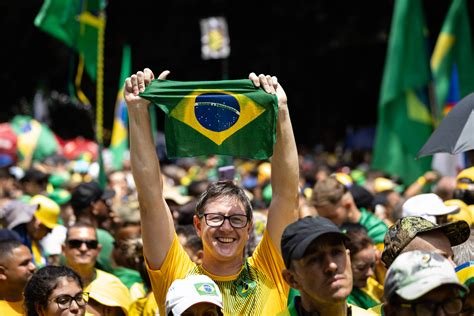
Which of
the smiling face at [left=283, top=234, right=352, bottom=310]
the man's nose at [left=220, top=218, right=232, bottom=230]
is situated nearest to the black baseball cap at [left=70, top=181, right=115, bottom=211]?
the man's nose at [left=220, top=218, right=232, bottom=230]

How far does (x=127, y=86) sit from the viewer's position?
5.30 m

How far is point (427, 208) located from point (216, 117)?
1942 millimetres

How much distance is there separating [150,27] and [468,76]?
16705 mm

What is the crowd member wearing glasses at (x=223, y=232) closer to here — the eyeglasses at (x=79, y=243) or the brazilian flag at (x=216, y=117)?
the brazilian flag at (x=216, y=117)

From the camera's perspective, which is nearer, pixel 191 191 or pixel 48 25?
pixel 191 191

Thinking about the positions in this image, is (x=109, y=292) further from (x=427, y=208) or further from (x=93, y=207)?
(x=93, y=207)

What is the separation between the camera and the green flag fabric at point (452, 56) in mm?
12133

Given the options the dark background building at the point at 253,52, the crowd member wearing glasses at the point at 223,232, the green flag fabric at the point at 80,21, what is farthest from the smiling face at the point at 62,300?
the dark background building at the point at 253,52

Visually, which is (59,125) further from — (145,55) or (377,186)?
(377,186)

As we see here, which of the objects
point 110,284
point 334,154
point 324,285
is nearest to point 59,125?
point 334,154

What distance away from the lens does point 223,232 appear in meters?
5.04

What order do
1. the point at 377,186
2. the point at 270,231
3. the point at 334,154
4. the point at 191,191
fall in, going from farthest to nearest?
the point at 334,154, the point at 377,186, the point at 191,191, the point at 270,231

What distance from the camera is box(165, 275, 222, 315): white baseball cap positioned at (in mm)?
4402

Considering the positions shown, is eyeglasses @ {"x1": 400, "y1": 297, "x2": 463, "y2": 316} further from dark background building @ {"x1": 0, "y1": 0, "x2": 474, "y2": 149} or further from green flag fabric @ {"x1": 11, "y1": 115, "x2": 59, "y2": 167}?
dark background building @ {"x1": 0, "y1": 0, "x2": 474, "y2": 149}
